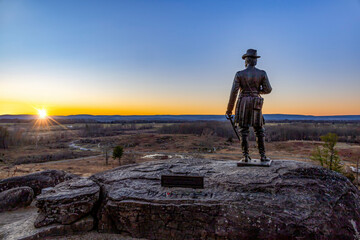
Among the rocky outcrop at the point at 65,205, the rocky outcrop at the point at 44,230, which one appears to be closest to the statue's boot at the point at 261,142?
the rocky outcrop at the point at 65,205

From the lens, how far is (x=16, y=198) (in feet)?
Answer: 26.2

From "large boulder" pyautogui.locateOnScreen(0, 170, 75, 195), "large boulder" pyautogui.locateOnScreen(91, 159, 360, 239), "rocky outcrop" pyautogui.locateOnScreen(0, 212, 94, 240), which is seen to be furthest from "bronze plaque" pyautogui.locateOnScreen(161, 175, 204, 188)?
"large boulder" pyautogui.locateOnScreen(0, 170, 75, 195)

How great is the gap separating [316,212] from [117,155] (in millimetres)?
25827

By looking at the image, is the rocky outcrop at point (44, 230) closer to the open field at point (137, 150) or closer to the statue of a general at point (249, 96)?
the statue of a general at point (249, 96)

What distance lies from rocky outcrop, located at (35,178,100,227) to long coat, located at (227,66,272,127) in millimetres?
4418

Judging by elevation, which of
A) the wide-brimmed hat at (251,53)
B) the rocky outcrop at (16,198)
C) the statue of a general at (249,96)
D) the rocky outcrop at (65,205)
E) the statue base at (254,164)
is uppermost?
the wide-brimmed hat at (251,53)

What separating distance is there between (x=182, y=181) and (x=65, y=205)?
273 centimetres

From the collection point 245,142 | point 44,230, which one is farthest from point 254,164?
point 44,230

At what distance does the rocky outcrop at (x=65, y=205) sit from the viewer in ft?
16.5

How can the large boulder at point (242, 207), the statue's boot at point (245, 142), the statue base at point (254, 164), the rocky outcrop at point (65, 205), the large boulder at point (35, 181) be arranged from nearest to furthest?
the large boulder at point (242, 207), the rocky outcrop at point (65, 205), the statue base at point (254, 164), the statue's boot at point (245, 142), the large boulder at point (35, 181)

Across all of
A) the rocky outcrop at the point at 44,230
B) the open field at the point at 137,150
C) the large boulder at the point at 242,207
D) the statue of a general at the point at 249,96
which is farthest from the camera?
the open field at the point at 137,150

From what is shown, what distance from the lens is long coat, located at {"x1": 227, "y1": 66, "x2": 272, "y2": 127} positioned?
6.27 m

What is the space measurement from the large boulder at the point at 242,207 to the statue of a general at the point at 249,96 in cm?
119

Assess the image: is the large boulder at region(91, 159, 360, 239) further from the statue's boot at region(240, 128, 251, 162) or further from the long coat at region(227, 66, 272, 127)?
the long coat at region(227, 66, 272, 127)
